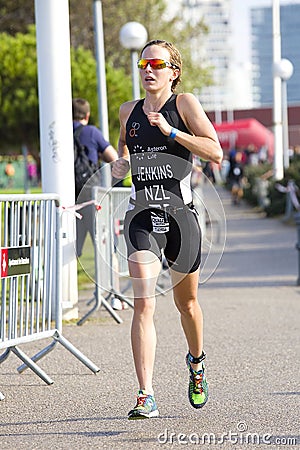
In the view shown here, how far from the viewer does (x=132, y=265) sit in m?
5.86

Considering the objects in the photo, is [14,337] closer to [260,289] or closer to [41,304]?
[41,304]

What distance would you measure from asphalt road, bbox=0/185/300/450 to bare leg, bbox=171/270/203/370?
0.40 metres

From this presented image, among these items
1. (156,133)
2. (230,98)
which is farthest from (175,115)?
(230,98)

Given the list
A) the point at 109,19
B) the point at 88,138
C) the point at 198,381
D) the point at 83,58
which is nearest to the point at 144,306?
the point at 198,381

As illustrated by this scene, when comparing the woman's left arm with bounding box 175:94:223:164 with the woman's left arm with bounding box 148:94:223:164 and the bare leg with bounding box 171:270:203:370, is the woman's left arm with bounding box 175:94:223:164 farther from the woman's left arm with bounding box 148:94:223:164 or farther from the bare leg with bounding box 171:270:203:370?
the bare leg with bounding box 171:270:203:370

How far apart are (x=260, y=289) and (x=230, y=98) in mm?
87122

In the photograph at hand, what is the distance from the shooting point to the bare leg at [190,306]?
19.6ft

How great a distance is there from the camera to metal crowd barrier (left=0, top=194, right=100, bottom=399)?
6.83 meters

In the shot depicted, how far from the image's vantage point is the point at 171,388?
6.89 m

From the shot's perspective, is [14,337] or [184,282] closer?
[184,282]

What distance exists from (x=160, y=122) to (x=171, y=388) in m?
2.01

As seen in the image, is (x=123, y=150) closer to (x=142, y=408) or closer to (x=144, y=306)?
(x=144, y=306)

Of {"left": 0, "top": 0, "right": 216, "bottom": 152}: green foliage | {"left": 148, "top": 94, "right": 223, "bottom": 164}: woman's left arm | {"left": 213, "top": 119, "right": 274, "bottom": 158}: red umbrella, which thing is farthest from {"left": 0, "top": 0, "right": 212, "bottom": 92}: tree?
{"left": 148, "top": 94, "right": 223, "bottom": 164}: woman's left arm

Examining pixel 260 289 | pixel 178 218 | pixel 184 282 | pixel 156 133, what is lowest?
pixel 260 289
